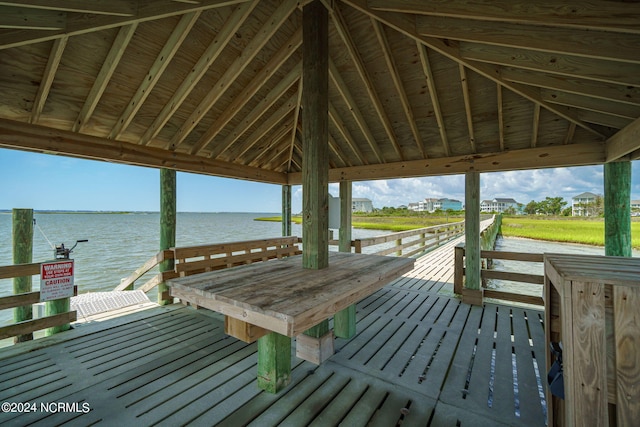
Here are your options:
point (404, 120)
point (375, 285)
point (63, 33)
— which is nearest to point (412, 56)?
point (404, 120)

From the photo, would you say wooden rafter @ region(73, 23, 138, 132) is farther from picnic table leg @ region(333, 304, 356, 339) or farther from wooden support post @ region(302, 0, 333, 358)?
picnic table leg @ region(333, 304, 356, 339)

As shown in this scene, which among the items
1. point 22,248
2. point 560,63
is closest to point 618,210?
point 560,63

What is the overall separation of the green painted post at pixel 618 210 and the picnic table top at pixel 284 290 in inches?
115

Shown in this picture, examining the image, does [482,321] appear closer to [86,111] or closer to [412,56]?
[412,56]

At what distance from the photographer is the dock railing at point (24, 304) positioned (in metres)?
3.03

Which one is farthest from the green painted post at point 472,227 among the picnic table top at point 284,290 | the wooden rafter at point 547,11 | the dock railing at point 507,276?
the wooden rafter at point 547,11

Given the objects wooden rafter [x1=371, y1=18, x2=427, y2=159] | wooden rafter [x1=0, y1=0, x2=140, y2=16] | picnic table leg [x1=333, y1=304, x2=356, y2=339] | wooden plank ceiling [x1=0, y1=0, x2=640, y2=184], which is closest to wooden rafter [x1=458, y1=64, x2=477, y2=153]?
wooden plank ceiling [x1=0, y1=0, x2=640, y2=184]

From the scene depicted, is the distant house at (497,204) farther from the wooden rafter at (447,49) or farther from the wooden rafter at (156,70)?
the wooden rafter at (156,70)

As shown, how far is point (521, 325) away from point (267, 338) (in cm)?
361

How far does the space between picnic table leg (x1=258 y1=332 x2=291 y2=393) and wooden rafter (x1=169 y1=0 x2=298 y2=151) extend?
2.98m

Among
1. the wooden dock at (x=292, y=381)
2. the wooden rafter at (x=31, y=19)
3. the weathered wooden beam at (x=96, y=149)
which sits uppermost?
the wooden rafter at (x=31, y=19)

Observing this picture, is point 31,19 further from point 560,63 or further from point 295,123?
point 560,63

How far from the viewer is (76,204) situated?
105ft

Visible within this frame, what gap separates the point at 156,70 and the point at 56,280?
9.47 ft
